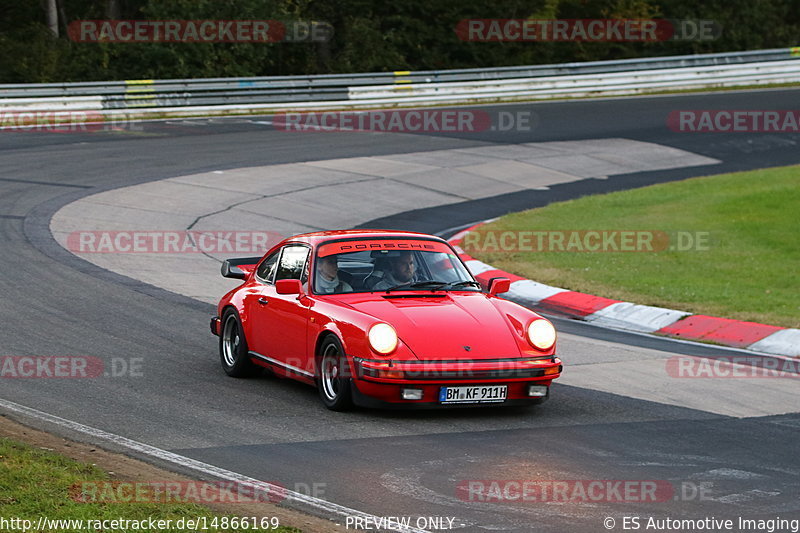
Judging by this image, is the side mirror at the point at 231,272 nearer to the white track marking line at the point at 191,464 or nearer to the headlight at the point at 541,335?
the white track marking line at the point at 191,464

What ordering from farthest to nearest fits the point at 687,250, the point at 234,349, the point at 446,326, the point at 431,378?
the point at 687,250
the point at 234,349
the point at 446,326
the point at 431,378

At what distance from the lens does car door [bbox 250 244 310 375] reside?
9.74 metres

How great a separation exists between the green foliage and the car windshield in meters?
32.0

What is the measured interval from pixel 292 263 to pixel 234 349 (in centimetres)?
101

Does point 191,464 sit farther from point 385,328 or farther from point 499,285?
point 499,285

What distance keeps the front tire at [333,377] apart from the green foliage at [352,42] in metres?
32.7

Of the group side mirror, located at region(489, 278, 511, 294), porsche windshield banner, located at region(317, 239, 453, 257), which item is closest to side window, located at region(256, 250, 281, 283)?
porsche windshield banner, located at region(317, 239, 453, 257)

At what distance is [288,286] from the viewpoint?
9.76m

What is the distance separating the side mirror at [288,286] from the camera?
32.0 ft

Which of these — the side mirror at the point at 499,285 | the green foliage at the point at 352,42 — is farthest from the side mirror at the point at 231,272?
the green foliage at the point at 352,42

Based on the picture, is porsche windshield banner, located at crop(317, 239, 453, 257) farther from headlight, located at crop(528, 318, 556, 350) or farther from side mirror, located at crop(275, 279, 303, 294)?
headlight, located at crop(528, 318, 556, 350)

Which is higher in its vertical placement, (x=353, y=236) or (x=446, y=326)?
(x=353, y=236)

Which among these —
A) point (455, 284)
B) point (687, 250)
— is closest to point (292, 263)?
point (455, 284)

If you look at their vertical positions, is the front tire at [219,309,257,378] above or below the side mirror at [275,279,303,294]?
below
